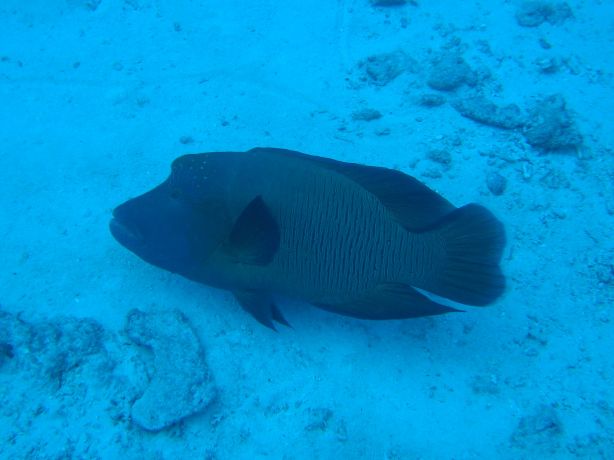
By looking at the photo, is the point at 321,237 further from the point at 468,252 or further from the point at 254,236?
the point at 468,252

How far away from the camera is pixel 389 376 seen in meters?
3.30

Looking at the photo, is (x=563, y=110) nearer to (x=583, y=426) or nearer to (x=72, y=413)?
(x=583, y=426)

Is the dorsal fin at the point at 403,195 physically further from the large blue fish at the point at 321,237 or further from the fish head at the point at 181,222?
the fish head at the point at 181,222

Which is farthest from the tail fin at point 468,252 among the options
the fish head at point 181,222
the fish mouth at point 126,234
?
the fish mouth at point 126,234

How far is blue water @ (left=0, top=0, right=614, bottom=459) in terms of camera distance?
302 centimetres

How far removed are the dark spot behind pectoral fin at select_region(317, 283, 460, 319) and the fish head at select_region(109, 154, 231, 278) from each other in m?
1.05

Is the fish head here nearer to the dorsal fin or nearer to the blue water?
the blue water

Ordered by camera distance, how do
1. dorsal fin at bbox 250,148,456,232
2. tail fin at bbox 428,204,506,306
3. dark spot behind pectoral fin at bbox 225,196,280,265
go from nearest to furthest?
dark spot behind pectoral fin at bbox 225,196,280,265 < tail fin at bbox 428,204,506,306 < dorsal fin at bbox 250,148,456,232

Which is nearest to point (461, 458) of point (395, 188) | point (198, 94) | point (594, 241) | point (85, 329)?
point (395, 188)

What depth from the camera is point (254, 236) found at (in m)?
2.90

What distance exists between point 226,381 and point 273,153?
6.00 feet

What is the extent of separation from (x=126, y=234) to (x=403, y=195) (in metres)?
2.15

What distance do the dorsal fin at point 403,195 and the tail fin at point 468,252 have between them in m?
0.13

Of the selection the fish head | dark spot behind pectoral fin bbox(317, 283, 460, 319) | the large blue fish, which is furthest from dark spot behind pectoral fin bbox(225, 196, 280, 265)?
dark spot behind pectoral fin bbox(317, 283, 460, 319)
